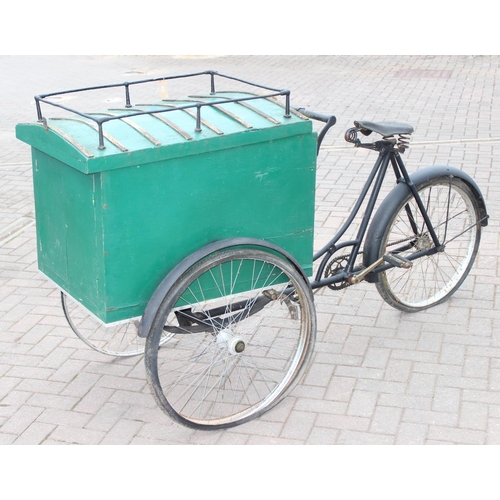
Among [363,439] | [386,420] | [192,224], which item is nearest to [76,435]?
[192,224]

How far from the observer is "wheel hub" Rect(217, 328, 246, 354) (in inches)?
123

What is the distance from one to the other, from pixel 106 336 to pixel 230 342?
1173 millimetres

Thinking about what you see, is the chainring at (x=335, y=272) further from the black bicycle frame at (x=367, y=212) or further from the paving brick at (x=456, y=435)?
the paving brick at (x=456, y=435)

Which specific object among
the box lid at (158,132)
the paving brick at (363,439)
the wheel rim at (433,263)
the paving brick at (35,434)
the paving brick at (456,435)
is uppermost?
the box lid at (158,132)

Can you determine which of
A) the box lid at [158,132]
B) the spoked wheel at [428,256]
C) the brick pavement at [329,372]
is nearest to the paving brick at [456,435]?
the brick pavement at [329,372]

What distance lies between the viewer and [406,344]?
390 centimetres

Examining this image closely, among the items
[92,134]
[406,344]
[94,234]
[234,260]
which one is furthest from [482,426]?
[92,134]

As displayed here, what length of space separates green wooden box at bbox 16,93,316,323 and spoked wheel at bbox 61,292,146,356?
664 millimetres

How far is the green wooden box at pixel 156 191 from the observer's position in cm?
271

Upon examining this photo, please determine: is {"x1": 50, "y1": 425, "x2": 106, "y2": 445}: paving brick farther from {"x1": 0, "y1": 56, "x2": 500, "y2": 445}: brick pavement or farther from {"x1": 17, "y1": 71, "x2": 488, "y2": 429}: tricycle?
{"x1": 17, "y1": 71, "x2": 488, "y2": 429}: tricycle

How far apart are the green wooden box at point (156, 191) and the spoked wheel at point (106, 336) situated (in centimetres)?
66

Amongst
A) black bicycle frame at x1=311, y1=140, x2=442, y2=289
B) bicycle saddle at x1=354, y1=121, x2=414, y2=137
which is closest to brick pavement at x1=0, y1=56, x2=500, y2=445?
black bicycle frame at x1=311, y1=140, x2=442, y2=289

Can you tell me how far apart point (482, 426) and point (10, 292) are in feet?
9.73
